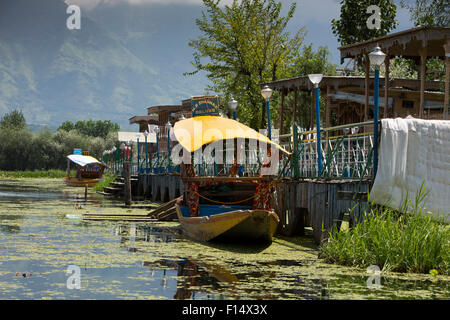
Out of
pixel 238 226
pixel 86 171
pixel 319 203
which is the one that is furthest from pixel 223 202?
pixel 86 171

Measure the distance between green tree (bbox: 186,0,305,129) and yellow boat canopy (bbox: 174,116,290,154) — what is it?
1537cm

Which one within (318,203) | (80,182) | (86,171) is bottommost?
(80,182)

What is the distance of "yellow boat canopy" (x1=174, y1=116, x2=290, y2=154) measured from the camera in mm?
16047

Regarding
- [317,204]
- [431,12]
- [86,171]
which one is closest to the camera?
[317,204]

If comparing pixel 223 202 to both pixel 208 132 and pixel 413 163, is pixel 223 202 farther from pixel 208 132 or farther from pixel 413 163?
pixel 413 163

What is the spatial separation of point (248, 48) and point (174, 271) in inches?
896

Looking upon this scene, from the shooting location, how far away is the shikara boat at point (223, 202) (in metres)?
14.3

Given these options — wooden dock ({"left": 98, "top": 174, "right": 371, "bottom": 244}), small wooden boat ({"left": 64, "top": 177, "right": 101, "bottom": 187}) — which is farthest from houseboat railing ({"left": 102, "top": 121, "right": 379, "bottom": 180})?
small wooden boat ({"left": 64, "top": 177, "right": 101, "bottom": 187})

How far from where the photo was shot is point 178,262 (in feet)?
39.9

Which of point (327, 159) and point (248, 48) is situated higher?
point (248, 48)

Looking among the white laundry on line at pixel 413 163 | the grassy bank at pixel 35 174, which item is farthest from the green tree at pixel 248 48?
the grassy bank at pixel 35 174

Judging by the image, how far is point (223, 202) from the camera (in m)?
17.4

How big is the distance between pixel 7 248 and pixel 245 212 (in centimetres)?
516
